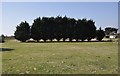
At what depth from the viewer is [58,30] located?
80.0 metres

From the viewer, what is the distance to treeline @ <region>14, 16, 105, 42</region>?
77119mm

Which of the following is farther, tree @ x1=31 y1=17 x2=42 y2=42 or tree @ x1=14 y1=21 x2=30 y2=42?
tree @ x1=31 y1=17 x2=42 y2=42

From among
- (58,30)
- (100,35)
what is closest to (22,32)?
(58,30)

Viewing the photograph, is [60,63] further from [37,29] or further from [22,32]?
[37,29]

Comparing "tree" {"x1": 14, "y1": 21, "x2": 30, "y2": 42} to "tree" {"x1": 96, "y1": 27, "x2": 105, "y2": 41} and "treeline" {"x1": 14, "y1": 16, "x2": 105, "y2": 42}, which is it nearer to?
"treeline" {"x1": 14, "y1": 16, "x2": 105, "y2": 42}

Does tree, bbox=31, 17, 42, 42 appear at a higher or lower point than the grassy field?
higher

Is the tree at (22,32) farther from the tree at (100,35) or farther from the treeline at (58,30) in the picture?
the tree at (100,35)

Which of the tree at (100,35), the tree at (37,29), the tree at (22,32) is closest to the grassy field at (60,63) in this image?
the tree at (22,32)

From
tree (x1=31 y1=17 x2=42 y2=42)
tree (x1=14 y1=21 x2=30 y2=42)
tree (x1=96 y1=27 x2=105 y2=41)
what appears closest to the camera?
tree (x1=14 y1=21 x2=30 y2=42)

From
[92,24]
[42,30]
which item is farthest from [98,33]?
[42,30]

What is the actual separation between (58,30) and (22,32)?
1006 cm

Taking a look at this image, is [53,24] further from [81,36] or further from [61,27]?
[81,36]

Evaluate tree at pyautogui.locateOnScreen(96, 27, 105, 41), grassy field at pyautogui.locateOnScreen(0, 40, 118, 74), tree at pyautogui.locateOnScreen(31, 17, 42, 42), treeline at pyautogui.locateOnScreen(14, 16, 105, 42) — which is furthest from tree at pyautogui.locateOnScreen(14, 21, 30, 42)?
grassy field at pyautogui.locateOnScreen(0, 40, 118, 74)

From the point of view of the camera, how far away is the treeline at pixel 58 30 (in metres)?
77.1
